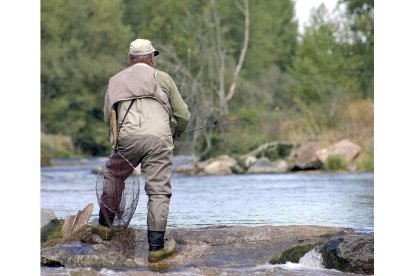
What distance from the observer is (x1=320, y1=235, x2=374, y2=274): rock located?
6699 mm

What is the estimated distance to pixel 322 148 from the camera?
89.2 ft

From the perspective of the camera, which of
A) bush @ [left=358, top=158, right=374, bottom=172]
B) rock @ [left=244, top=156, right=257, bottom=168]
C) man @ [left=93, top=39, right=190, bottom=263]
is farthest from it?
rock @ [left=244, top=156, right=257, bottom=168]

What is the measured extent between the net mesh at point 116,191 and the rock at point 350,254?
4.53 ft

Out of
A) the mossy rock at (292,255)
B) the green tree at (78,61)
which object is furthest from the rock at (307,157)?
the green tree at (78,61)

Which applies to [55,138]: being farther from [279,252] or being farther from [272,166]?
[279,252]

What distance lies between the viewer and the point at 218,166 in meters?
26.0

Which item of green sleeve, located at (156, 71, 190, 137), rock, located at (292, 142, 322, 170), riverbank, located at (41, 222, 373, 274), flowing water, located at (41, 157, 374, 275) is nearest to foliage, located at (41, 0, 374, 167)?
rock, located at (292, 142, 322, 170)

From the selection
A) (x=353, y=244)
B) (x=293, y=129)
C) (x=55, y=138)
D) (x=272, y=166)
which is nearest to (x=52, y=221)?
(x=353, y=244)

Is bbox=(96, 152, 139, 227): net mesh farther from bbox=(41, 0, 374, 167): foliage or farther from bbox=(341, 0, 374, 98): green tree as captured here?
bbox=(341, 0, 374, 98): green tree

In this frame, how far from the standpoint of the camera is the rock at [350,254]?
22.0 feet

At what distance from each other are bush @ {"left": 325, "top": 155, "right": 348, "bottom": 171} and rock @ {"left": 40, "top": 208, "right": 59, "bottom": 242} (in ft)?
56.8

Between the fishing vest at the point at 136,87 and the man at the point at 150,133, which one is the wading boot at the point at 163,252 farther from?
the fishing vest at the point at 136,87

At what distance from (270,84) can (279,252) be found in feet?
209
